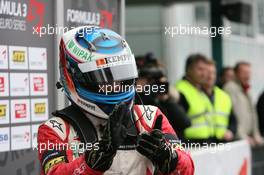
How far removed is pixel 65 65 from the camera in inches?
124

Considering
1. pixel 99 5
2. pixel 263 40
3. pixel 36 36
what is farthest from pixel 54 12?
pixel 263 40

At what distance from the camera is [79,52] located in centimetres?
307

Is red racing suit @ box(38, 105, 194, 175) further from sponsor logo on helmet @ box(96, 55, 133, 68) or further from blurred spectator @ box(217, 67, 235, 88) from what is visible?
blurred spectator @ box(217, 67, 235, 88)

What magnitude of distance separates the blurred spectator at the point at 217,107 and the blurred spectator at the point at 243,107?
3.54 ft

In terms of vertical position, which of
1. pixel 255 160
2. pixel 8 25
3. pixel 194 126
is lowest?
pixel 255 160

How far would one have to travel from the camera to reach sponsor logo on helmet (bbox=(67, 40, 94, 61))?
120 inches

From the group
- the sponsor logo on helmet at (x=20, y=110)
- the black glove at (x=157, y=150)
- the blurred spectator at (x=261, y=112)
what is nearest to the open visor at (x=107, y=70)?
the black glove at (x=157, y=150)

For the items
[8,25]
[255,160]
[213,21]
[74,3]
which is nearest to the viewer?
[8,25]

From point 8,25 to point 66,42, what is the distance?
139cm

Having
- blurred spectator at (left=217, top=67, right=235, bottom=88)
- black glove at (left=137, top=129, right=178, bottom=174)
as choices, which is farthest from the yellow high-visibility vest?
black glove at (left=137, top=129, right=178, bottom=174)

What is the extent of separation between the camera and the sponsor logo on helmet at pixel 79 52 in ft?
9.99

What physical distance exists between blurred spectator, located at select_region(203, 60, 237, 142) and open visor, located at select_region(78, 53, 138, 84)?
3.88m

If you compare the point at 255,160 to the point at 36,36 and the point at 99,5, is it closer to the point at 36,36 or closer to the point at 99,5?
the point at 99,5

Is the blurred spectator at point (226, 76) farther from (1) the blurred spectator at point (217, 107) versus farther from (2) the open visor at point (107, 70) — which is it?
(2) the open visor at point (107, 70)
